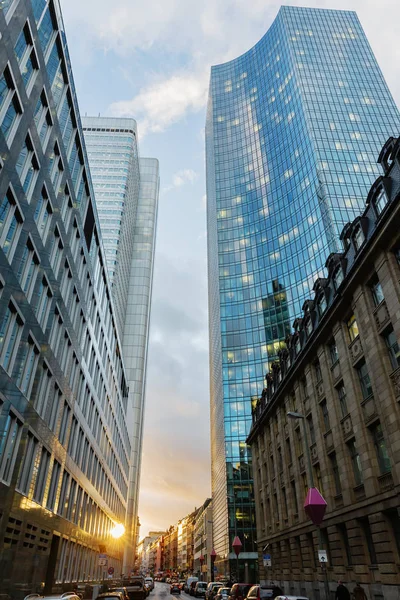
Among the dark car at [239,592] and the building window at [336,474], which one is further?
the building window at [336,474]

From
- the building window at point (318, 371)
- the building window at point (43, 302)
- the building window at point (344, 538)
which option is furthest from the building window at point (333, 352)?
the building window at point (43, 302)

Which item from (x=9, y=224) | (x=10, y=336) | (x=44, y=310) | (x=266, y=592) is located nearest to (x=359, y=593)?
(x=266, y=592)

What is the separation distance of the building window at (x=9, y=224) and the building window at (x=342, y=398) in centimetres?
2047

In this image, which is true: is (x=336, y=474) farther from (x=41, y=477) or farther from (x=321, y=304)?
(x=41, y=477)

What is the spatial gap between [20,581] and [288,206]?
261 feet

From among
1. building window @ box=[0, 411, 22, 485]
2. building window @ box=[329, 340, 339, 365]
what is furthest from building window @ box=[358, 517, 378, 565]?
building window @ box=[0, 411, 22, 485]

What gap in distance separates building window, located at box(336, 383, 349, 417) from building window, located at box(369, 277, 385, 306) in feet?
21.2

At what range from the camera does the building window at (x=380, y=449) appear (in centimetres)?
2145

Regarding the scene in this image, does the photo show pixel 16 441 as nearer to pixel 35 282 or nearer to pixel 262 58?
pixel 35 282

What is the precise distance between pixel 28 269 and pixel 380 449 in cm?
2062

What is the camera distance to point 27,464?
2295cm

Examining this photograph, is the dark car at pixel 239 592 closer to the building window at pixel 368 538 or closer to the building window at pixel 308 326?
the building window at pixel 368 538

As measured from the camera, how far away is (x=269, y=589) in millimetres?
21625

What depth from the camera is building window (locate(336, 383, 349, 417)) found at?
2669cm
